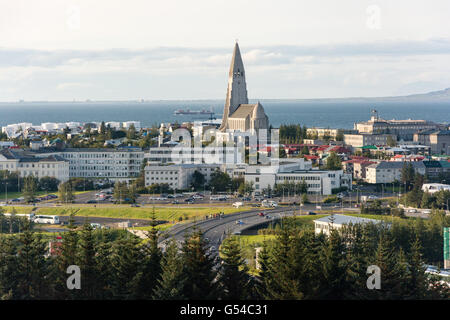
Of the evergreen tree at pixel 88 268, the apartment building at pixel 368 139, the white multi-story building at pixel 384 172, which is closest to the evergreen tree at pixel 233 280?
the evergreen tree at pixel 88 268

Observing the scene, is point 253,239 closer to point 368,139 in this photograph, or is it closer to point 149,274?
point 149,274

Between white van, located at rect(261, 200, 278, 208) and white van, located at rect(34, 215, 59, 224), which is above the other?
white van, located at rect(261, 200, 278, 208)

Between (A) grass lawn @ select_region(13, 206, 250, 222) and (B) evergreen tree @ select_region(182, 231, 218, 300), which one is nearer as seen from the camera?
(B) evergreen tree @ select_region(182, 231, 218, 300)

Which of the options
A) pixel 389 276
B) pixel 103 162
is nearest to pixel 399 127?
pixel 103 162

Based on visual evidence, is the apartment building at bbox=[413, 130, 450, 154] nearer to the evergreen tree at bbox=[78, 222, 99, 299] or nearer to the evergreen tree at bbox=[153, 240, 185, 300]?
the evergreen tree at bbox=[78, 222, 99, 299]

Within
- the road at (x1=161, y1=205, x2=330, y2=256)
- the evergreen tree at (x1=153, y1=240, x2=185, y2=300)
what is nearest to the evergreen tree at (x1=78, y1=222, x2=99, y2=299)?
the evergreen tree at (x1=153, y1=240, x2=185, y2=300)
